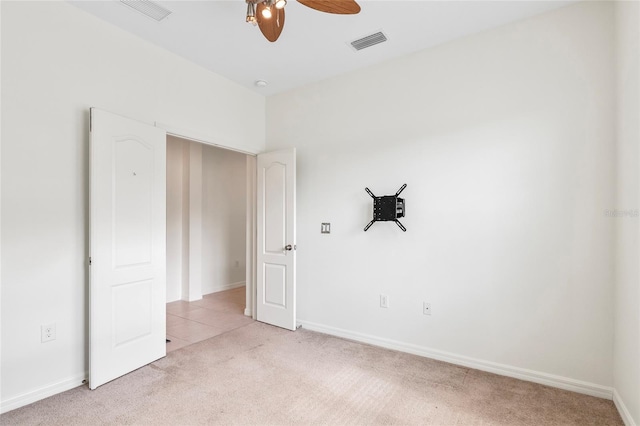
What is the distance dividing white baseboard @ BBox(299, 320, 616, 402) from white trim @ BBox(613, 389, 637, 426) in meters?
0.07

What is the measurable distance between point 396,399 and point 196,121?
3162 mm

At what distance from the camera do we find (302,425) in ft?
6.64

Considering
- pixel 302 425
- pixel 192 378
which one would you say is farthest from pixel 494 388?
pixel 192 378

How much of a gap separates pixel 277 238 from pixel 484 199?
228cm

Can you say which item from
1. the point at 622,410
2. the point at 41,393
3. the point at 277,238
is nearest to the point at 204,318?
the point at 277,238

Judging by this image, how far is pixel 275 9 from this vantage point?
202 centimetres

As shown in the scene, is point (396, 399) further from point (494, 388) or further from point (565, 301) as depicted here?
point (565, 301)

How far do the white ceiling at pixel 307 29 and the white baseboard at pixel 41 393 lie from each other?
2869 millimetres

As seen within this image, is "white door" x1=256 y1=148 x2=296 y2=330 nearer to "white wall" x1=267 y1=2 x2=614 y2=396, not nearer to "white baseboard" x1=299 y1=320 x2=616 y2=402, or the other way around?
"white wall" x1=267 y1=2 x2=614 y2=396

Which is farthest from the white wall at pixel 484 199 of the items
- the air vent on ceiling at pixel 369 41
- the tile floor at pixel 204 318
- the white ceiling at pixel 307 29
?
the tile floor at pixel 204 318

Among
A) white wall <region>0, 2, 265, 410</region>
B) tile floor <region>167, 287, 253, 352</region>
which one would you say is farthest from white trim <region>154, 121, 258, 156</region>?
tile floor <region>167, 287, 253, 352</region>

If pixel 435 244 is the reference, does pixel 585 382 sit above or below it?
below

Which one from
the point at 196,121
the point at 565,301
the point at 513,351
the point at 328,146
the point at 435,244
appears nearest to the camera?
the point at 565,301

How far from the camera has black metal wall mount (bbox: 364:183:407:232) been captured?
312cm
